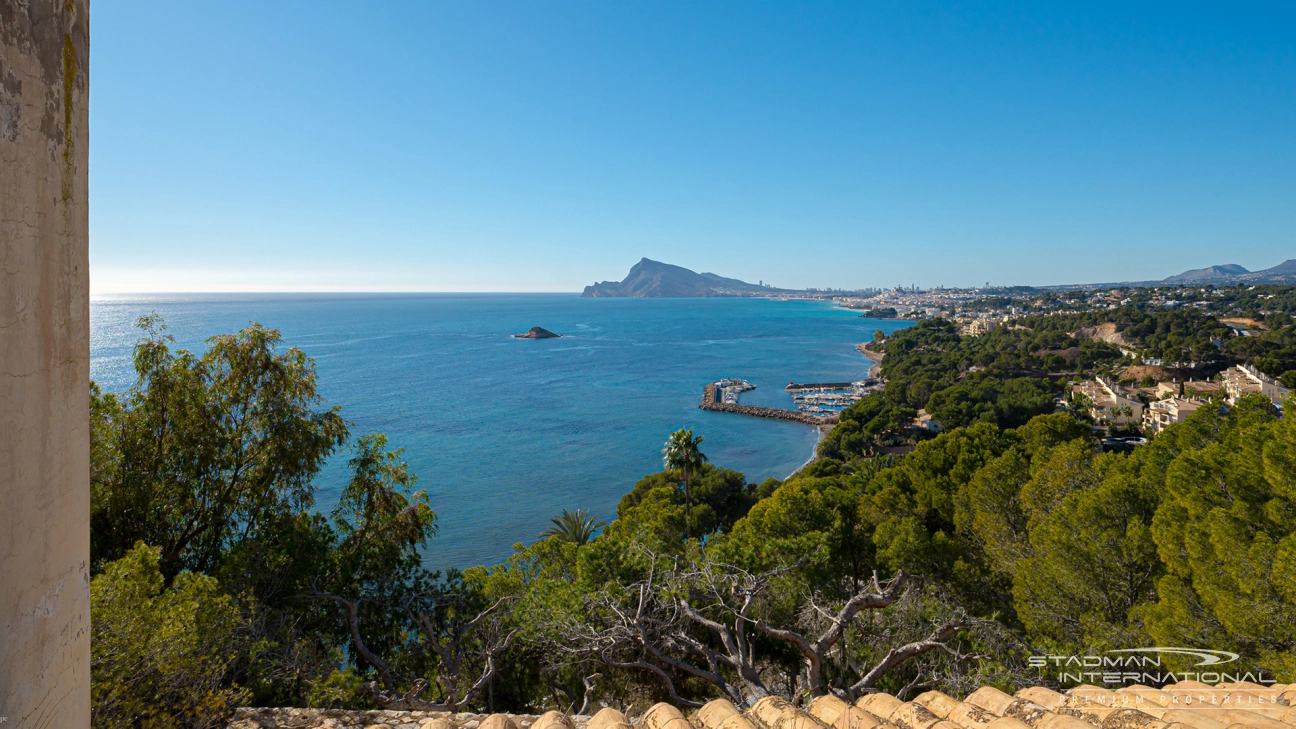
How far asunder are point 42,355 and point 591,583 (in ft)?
26.9

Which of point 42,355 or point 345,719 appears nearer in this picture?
point 42,355

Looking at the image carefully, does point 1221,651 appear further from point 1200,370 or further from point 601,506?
point 1200,370

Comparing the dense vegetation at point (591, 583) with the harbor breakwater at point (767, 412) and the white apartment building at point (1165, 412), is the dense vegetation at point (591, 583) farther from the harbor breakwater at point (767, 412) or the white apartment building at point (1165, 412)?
the harbor breakwater at point (767, 412)

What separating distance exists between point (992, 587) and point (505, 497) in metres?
25.7

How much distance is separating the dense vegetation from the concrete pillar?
8.49 ft

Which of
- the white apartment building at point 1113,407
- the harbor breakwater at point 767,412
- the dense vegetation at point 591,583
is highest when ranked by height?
the dense vegetation at point 591,583

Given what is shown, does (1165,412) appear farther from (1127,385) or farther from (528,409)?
(528,409)

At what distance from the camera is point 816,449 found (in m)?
44.4

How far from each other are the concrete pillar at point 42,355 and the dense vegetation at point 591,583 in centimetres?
259

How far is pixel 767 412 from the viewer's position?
56.1m

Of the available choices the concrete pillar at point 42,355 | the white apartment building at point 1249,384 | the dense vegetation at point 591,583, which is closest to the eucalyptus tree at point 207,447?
the dense vegetation at point 591,583

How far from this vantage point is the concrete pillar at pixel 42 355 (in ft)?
7.25

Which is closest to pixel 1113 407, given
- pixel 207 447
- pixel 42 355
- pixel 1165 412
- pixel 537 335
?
pixel 1165 412

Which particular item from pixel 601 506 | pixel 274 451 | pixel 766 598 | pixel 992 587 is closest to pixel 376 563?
pixel 274 451
